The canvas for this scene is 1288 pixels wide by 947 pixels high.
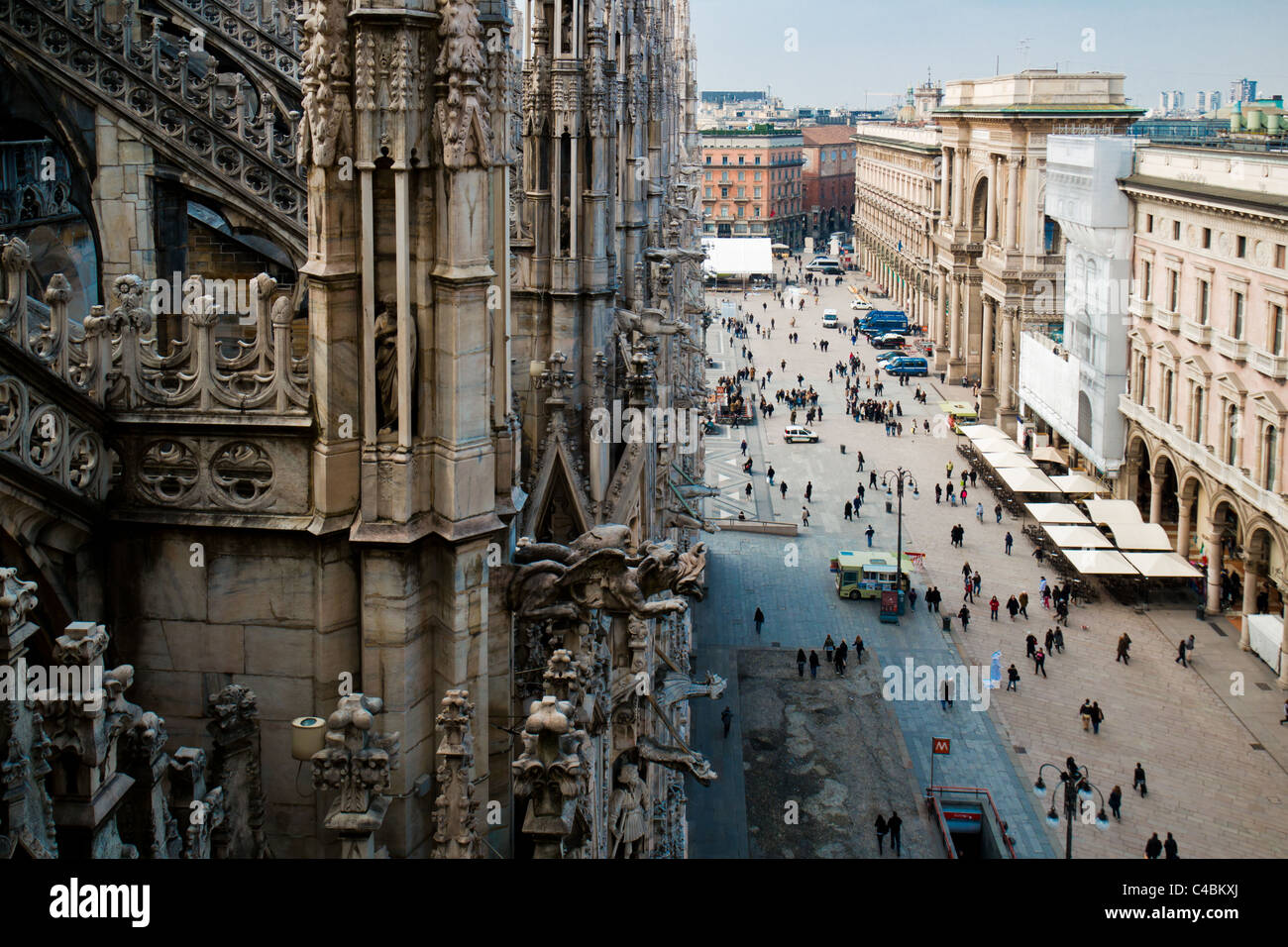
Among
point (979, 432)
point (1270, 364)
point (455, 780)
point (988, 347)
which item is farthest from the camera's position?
point (988, 347)

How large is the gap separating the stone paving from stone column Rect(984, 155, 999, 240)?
2647 cm

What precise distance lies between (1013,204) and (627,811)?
69.6 meters

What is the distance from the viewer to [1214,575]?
47125 millimetres

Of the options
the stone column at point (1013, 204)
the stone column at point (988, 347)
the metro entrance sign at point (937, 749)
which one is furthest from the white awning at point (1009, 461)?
the metro entrance sign at point (937, 749)

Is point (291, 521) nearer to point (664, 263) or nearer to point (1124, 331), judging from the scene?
point (664, 263)

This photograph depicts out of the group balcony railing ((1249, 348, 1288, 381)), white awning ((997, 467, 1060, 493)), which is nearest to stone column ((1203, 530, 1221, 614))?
balcony railing ((1249, 348, 1288, 381))

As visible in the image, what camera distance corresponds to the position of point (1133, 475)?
57.1 metres

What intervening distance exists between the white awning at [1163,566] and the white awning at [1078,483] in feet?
31.7

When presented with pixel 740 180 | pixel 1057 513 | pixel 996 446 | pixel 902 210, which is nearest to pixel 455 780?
pixel 1057 513

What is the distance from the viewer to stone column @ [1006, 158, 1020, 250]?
78688mm

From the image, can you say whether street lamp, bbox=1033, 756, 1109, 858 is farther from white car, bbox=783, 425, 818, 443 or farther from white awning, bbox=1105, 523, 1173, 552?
white car, bbox=783, 425, 818, 443

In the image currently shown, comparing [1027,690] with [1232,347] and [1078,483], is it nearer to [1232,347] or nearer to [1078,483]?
[1232,347]
